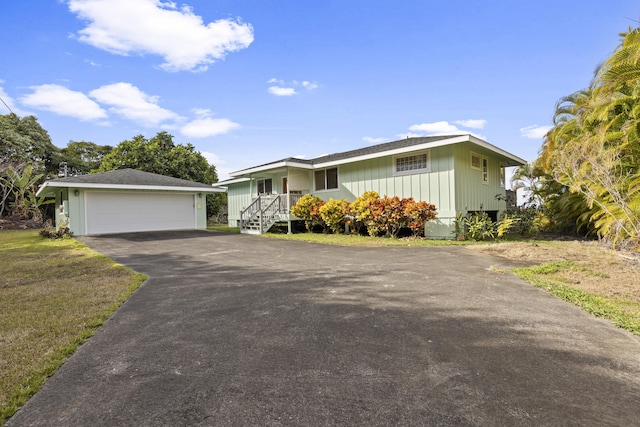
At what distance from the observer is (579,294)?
180 inches

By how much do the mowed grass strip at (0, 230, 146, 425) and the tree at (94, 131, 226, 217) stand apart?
18398 mm

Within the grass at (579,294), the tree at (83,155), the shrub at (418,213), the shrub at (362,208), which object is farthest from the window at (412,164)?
the tree at (83,155)

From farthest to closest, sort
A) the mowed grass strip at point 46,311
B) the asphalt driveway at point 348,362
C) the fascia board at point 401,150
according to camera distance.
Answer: the fascia board at point 401,150 → the mowed grass strip at point 46,311 → the asphalt driveway at point 348,362

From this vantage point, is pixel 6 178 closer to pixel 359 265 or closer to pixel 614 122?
pixel 359 265

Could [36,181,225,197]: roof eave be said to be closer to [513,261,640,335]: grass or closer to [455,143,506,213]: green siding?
[455,143,506,213]: green siding

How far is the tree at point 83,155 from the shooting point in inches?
1217

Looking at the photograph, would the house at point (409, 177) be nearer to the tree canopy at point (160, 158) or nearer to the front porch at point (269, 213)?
the front porch at point (269, 213)

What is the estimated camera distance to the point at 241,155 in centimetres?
2086

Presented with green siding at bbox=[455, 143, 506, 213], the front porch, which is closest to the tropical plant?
the front porch

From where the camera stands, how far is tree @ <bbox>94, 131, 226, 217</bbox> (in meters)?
24.1

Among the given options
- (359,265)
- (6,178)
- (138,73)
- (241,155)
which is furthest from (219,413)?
(6,178)

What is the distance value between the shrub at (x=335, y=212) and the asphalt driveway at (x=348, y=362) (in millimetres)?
8484

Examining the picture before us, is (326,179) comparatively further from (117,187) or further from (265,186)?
(117,187)

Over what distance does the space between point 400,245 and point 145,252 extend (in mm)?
8137
